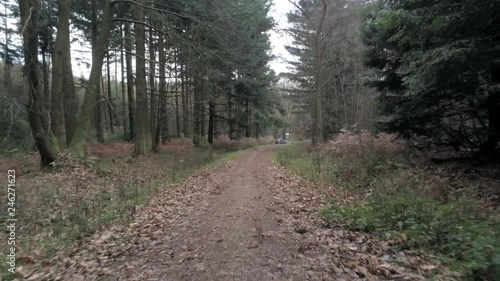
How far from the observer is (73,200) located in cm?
823

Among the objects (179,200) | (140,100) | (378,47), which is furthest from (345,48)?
(179,200)

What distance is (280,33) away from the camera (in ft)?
66.9

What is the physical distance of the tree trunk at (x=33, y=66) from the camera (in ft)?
34.7

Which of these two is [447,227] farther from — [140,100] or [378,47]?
[140,100]

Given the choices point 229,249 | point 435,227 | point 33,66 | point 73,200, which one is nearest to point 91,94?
point 33,66

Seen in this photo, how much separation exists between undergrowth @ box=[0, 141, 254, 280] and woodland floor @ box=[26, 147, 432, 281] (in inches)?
18.2

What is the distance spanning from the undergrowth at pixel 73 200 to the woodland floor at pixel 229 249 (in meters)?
0.46

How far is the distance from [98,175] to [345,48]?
21.3 m

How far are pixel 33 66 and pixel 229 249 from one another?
32.6 ft

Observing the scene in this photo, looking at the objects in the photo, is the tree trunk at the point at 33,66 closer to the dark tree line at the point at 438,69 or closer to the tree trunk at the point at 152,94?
the tree trunk at the point at 152,94

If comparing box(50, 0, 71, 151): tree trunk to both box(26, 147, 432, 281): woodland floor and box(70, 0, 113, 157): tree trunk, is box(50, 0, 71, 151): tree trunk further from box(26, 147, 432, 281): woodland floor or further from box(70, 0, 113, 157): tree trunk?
box(26, 147, 432, 281): woodland floor

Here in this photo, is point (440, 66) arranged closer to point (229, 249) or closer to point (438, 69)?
point (438, 69)

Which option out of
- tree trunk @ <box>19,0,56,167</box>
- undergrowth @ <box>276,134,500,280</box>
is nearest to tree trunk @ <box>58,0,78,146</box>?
tree trunk @ <box>19,0,56,167</box>

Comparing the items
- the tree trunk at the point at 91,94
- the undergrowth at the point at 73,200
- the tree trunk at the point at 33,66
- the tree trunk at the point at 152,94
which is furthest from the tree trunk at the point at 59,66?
the tree trunk at the point at 152,94
